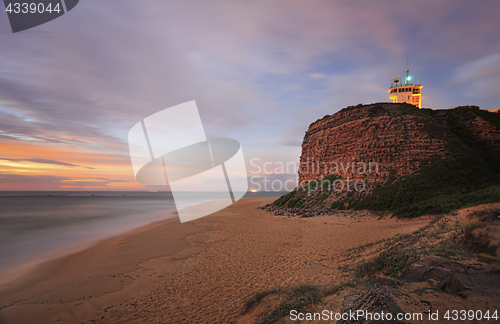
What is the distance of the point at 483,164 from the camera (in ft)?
75.1

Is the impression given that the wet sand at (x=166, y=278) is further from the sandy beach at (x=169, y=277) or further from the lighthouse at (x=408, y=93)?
the lighthouse at (x=408, y=93)

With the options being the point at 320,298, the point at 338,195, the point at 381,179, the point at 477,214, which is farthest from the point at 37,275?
the point at 381,179

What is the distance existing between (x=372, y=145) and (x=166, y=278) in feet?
85.3

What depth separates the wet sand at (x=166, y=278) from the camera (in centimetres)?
646

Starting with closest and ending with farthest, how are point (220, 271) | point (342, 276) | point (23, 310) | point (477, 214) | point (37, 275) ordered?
point (342, 276)
point (23, 310)
point (220, 271)
point (37, 275)
point (477, 214)

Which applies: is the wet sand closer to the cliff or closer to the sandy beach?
the sandy beach

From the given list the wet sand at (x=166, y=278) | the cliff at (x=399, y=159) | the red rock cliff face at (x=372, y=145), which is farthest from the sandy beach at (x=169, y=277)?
the red rock cliff face at (x=372, y=145)

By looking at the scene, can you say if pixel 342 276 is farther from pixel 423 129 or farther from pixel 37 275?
pixel 423 129

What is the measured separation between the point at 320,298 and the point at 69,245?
1914cm

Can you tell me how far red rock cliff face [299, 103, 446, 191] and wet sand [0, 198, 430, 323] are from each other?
1087 centimetres

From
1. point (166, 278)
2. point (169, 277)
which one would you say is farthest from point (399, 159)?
point (166, 278)

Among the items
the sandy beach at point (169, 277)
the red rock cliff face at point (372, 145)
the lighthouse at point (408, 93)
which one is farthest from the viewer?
the lighthouse at point (408, 93)

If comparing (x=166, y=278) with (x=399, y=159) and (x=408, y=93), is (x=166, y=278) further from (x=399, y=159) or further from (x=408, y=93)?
(x=408, y=93)

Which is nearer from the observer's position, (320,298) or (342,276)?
(320,298)
